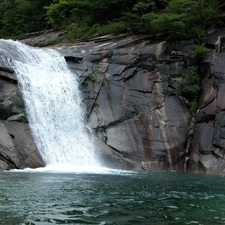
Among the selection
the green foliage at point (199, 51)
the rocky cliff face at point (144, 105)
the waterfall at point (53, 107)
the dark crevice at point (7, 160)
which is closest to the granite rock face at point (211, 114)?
the rocky cliff face at point (144, 105)

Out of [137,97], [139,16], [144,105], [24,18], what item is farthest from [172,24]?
[24,18]

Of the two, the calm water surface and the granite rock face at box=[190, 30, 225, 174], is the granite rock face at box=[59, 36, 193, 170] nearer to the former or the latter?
the granite rock face at box=[190, 30, 225, 174]

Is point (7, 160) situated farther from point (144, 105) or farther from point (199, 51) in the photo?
point (199, 51)

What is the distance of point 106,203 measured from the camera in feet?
26.0

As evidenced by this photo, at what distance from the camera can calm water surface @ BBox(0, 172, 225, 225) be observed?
6.52 meters

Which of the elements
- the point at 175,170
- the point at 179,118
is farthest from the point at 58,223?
the point at 179,118

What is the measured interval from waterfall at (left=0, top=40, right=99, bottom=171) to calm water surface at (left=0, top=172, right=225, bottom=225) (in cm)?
Result: 667

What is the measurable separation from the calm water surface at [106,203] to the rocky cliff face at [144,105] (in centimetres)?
663

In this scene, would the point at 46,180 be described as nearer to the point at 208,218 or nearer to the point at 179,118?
the point at 208,218

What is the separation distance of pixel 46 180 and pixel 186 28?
15.3 metres

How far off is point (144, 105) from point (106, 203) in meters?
13.4

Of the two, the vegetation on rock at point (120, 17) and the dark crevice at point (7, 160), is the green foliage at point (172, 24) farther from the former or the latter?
the dark crevice at point (7, 160)

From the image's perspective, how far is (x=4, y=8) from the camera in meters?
40.5

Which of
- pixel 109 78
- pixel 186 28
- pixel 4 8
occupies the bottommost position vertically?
pixel 109 78
